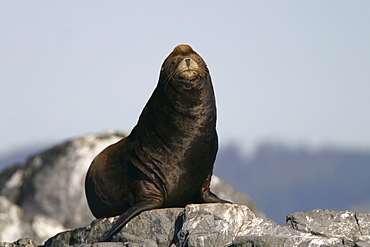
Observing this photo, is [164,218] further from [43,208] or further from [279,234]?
[43,208]

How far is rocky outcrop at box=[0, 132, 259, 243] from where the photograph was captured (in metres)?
21.5

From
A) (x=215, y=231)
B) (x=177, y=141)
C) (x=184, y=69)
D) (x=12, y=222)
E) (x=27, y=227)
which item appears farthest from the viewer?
(x=12, y=222)

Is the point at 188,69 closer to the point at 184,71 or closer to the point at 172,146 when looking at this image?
the point at 184,71

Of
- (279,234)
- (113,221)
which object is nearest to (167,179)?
(113,221)

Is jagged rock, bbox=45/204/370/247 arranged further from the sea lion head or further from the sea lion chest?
the sea lion head

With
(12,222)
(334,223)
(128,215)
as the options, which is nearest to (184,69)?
(128,215)

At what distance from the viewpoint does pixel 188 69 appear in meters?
10.1

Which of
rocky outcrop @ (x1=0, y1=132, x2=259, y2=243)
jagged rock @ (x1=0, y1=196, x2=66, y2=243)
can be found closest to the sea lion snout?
rocky outcrop @ (x1=0, y1=132, x2=259, y2=243)

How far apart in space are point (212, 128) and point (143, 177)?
1.20 m

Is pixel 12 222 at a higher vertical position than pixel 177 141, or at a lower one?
lower

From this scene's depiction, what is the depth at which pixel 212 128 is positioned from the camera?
34.4 ft

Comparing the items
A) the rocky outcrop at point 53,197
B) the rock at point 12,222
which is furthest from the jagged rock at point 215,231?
the rock at point 12,222

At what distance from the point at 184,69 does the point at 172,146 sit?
3.61 feet

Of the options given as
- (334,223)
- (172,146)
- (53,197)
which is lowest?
(53,197)
